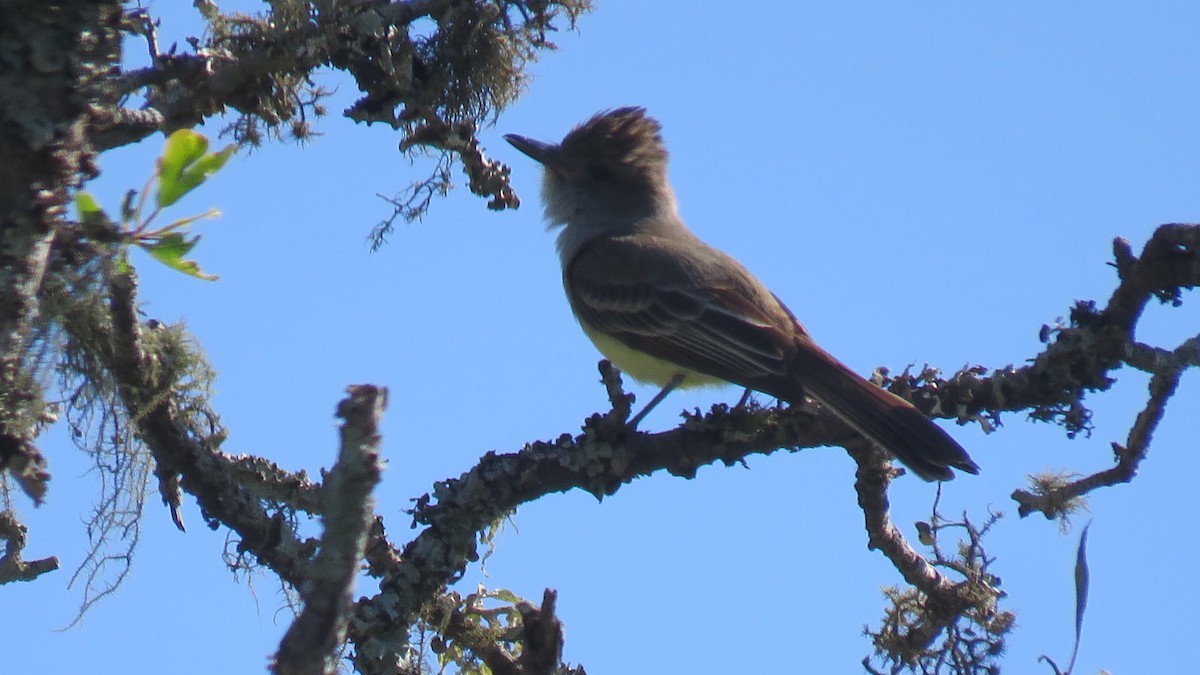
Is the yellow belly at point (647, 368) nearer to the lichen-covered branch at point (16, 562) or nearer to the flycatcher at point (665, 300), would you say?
the flycatcher at point (665, 300)

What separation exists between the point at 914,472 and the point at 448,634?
167 centimetres

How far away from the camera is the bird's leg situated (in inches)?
172

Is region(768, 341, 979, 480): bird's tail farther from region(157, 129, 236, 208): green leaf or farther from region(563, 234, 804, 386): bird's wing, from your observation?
region(157, 129, 236, 208): green leaf

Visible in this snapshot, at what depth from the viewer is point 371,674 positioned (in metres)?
3.62

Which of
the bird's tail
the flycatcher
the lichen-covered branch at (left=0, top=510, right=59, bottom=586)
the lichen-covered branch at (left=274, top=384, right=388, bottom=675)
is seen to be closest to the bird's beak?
the flycatcher

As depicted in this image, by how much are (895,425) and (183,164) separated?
9.06 feet

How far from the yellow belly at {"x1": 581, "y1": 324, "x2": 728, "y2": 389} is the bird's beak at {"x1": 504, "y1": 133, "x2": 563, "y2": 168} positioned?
1.42 meters

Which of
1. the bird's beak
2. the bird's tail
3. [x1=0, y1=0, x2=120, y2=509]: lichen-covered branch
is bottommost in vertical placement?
[x1=0, y1=0, x2=120, y2=509]: lichen-covered branch

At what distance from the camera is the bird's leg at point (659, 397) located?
436 cm

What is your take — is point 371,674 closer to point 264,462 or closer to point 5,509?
point 264,462

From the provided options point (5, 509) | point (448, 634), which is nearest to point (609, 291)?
point (448, 634)

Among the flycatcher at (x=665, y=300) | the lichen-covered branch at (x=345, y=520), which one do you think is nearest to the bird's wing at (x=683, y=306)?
the flycatcher at (x=665, y=300)

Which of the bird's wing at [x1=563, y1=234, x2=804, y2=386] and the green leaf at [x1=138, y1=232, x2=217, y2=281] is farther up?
the bird's wing at [x1=563, y1=234, x2=804, y2=386]

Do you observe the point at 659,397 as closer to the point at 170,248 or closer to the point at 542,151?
the point at 542,151
